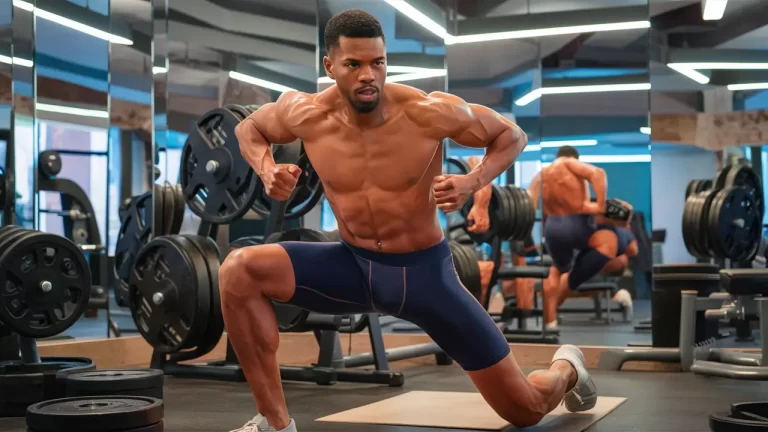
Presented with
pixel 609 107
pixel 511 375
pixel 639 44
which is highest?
pixel 639 44

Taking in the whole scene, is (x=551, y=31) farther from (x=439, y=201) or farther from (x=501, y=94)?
(x=439, y=201)

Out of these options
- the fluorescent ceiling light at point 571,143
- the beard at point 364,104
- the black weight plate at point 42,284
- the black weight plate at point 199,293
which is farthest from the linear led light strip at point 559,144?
the beard at point 364,104

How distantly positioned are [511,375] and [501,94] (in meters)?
4.68

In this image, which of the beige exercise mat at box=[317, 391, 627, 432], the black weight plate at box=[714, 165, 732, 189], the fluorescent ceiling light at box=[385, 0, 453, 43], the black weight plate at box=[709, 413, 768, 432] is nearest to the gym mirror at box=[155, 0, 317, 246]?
the fluorescent ceiling light at box=[385, 0, 453, 43]

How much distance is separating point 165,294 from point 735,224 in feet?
11.4

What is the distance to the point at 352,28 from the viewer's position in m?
2.50

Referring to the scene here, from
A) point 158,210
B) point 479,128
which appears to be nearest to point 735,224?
point 479,128

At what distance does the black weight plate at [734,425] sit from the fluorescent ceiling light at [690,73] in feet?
17.2

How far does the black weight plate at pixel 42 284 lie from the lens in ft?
11.2

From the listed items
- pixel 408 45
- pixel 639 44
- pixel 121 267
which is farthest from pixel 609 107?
pixel 121 267

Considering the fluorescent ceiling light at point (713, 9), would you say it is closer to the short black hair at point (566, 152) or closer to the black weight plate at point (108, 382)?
the short black hair at point (566, 152)

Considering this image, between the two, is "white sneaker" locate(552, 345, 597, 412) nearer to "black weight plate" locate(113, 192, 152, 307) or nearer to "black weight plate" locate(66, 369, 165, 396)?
"black weight plate" locate(66, 369, 165, 396)

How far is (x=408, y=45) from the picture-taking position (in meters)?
6.54

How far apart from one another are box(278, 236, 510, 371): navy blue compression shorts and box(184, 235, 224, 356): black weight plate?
5.64 feet
